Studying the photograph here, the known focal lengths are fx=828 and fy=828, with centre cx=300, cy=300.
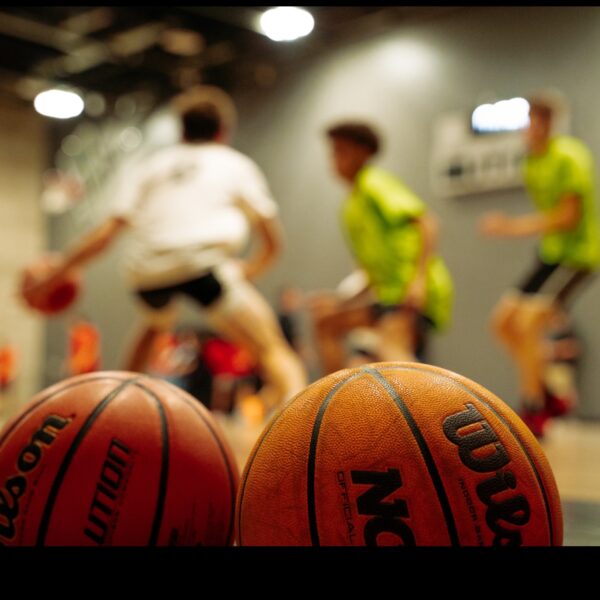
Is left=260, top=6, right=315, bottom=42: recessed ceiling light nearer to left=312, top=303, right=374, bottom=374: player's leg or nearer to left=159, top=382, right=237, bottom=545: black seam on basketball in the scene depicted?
left=312, top=303, right=374, bottom=374: player's leg

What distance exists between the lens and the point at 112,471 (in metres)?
1.39

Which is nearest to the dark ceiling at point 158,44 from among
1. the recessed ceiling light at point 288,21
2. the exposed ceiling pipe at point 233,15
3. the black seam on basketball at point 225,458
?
the exposed ceiling pipe at point 233,15

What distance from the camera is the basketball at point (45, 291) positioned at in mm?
4770

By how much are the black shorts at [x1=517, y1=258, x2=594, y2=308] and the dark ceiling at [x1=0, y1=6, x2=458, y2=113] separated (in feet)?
16.6

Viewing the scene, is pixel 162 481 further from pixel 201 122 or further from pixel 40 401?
pixel 201 122

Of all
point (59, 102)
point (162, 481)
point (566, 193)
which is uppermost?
point (59, 102)

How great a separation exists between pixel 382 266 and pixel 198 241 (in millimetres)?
1086

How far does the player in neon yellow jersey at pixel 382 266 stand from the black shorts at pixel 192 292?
2.61 feet

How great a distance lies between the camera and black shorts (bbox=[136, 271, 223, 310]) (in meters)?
4.58

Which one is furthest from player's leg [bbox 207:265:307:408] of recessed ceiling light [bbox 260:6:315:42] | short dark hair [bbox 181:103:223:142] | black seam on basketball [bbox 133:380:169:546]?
recessed ceiling light [bbox 260:6:315:42]

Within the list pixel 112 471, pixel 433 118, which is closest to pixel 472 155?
pixel 433 118
